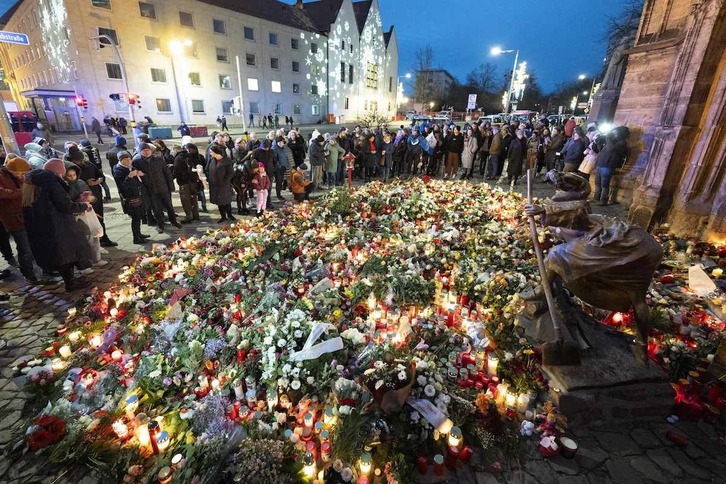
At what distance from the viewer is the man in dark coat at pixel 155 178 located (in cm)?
819

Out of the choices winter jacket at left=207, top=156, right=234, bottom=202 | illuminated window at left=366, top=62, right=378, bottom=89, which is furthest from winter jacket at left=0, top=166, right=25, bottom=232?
illuminated window at left=366, top=62, right=378, bottom=89

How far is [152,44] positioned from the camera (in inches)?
1383

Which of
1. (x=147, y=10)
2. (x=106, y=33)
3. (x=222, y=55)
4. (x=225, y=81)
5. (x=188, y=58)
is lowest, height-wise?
(x=225, y=81)

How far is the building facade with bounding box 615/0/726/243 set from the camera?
7180mm

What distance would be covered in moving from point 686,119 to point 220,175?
10820 mm

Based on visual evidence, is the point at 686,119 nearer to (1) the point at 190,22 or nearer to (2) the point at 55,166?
(2) the point at 55,166

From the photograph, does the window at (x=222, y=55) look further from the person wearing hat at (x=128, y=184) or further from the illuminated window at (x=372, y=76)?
the person wearing hat at (x=128, y=184)

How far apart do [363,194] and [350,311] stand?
5931 mm

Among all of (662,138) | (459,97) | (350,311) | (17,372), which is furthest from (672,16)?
(459,97)

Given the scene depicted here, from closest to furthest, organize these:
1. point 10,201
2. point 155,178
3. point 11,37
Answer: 1. point 10,201
2. point 155,178
3. point 11,37

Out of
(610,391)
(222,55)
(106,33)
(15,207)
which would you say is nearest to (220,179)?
(15,207)

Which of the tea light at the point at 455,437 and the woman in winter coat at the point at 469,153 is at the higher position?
Result: the woman in winter coat at the point at 469,153

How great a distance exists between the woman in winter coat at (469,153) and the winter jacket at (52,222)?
13.3m

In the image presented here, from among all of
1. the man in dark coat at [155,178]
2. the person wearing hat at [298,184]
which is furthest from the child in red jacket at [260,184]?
the man in dark coat at [155,178]
